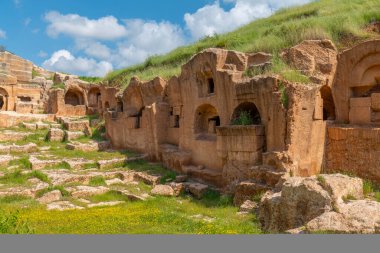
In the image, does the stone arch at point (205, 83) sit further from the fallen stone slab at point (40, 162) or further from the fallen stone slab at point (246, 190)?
the fallen stone slab at point (40, 162)

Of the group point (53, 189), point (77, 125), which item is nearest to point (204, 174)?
point (53, 189)

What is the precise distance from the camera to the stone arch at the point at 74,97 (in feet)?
97.0

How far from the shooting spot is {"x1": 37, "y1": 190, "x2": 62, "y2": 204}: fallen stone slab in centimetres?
1124

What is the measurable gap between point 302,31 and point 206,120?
534cm

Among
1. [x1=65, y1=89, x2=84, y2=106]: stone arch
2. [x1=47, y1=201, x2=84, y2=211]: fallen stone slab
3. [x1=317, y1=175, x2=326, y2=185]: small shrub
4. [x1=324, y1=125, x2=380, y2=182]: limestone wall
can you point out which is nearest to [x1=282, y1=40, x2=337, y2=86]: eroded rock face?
[x1=324, y1=125, x2=380, y2=182]: limestone wall

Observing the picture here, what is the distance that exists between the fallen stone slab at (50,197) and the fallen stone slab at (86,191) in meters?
0.51

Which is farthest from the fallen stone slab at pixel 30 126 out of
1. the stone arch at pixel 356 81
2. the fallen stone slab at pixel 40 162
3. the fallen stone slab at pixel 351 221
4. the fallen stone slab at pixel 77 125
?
the fallen stone slab at pixel 351 221

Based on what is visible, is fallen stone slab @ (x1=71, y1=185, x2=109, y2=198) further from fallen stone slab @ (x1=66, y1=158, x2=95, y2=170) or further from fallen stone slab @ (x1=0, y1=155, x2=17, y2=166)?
fallen stone slab @ (x1=0, y1=155, x2=17, y2=166)

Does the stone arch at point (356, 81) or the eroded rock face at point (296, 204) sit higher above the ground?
the stone arch at point (356, 81)

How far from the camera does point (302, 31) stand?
14992 millimetres

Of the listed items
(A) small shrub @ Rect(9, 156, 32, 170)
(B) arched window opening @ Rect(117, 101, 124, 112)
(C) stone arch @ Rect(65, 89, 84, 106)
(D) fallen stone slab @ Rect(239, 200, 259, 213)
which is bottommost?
(D) fallen stone slab @ Rect(239, 200, 259, 213)

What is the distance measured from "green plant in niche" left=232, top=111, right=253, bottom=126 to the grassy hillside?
189cm

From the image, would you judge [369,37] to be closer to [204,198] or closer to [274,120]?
[274,120]

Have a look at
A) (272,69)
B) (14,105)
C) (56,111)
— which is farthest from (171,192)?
(14,105)
